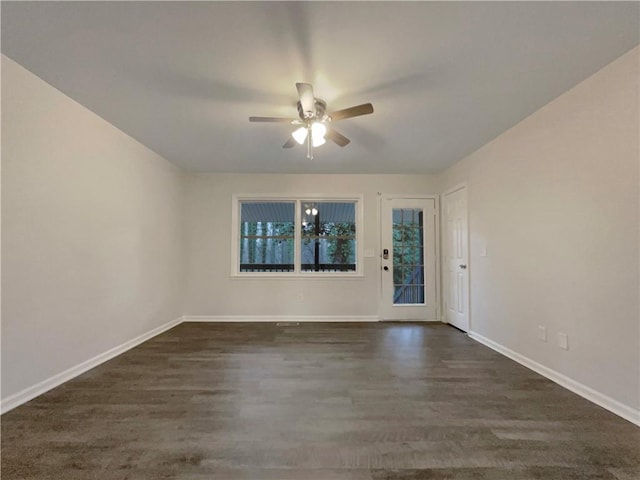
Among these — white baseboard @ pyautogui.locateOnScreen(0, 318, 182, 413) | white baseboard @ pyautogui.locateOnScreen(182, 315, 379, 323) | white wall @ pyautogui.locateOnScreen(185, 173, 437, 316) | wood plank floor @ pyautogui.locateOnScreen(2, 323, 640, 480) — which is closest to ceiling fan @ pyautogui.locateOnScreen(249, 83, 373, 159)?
wood plank floor @ pyautogui.locateOnScreen(2, 323, 640, 480)

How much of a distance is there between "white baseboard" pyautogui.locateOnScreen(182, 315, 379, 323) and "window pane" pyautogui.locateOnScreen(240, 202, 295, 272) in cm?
75

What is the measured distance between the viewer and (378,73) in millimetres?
2111

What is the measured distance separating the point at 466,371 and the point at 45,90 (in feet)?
13.5

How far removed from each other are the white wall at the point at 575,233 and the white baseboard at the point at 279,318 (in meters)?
1.85

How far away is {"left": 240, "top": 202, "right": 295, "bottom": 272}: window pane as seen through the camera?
4859mm

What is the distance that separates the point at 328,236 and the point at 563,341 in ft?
10.5

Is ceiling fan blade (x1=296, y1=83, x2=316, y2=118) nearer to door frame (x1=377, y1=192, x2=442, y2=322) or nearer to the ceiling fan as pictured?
the ceiling fan

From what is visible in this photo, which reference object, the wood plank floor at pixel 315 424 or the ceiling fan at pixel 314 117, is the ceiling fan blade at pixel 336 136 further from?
the wood plank floor at pixel 315 424

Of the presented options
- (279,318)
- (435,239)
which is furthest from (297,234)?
(435,239)

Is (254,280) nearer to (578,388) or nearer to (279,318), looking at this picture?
(279,318)

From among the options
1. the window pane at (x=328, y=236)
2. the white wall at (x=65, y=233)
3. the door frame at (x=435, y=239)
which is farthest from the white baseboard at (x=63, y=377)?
the door frame at (x=435, y=239)

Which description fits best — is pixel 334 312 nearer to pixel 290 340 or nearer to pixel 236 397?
pixel 290 340

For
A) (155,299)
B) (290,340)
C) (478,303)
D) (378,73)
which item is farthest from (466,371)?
(155,299)

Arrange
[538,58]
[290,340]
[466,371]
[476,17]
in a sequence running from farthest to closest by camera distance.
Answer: [290,340], [466,371], [538,58], [476,17]
